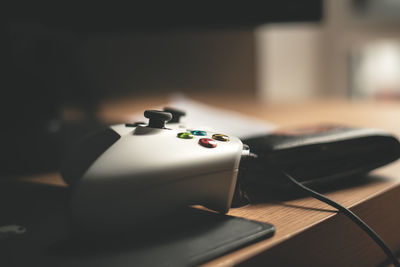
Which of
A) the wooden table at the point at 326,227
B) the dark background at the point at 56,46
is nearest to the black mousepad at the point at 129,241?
the wooden table at the point at 326,227

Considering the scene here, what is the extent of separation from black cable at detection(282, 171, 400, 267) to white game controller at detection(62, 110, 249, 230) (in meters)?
0.06

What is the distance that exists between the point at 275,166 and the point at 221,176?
79mm

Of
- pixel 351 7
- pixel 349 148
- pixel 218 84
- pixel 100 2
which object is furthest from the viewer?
pixel 351 7

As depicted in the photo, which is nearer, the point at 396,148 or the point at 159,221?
the point at 159,221

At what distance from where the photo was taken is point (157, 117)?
30 cm

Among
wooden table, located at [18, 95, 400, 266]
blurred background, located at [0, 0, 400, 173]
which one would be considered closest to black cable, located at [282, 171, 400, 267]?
wooden table, located at [18, 95, 400, 266]

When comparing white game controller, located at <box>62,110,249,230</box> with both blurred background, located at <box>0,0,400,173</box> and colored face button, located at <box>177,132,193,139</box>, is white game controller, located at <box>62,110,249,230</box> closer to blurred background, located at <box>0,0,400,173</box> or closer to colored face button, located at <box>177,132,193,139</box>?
colored face button, located at <box>177,132,193,139</box>

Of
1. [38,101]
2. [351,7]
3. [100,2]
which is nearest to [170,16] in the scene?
[100,2]

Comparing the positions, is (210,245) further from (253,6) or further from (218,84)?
(218,84)

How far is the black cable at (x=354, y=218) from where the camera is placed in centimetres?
29

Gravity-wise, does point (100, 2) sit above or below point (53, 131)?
above

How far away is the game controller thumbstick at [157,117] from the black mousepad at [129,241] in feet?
0.21

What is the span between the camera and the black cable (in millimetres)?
291

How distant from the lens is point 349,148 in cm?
37
